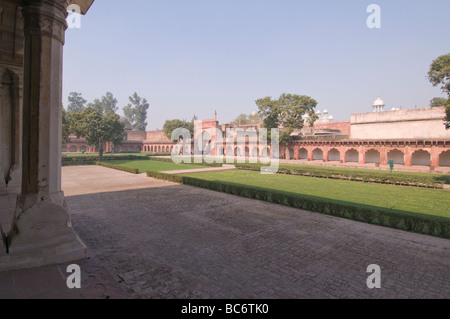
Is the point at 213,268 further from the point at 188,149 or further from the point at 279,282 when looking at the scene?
the point at 188,149

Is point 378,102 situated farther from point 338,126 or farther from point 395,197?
point 395,197

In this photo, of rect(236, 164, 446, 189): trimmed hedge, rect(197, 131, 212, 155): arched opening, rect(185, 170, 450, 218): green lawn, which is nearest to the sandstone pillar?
rect(236, 164, 446, 189): trimmed hedge

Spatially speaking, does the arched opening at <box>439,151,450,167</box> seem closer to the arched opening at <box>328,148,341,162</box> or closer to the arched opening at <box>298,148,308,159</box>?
the arched opening at <box>328,148,341,162</box>

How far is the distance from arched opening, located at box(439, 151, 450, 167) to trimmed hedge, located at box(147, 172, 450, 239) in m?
26.0

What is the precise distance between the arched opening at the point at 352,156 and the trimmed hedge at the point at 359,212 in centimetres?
2682

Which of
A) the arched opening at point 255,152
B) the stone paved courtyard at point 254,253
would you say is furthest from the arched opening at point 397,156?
the stone paved courtyard at point 254,253

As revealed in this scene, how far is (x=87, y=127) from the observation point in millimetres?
33406

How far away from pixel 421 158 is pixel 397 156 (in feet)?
7.50

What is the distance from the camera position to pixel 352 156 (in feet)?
111

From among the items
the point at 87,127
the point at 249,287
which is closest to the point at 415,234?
the point at 249,287

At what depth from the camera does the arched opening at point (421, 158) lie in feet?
92.6

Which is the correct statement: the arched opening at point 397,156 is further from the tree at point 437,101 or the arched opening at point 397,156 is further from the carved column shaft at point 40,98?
the carved column shaft at point 40,98
